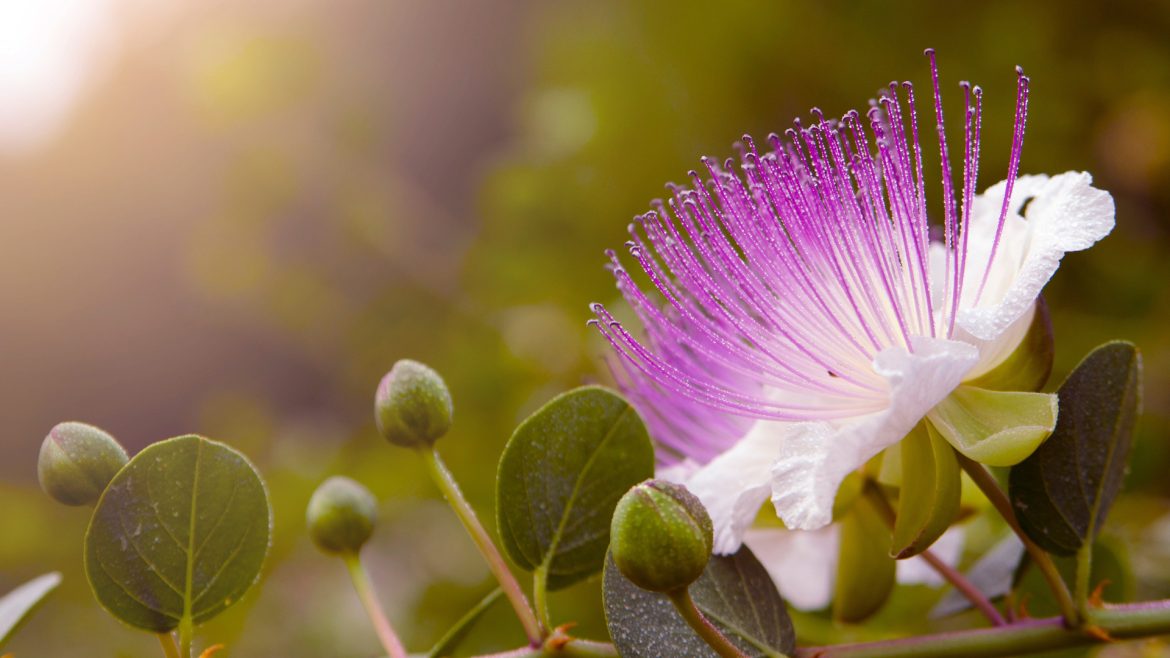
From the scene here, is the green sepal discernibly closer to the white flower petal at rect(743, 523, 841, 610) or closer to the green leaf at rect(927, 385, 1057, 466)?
the green leaf at rect(927, 385, 1057, 466)

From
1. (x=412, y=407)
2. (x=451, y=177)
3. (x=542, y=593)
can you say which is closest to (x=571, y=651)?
(x=542, y=593)

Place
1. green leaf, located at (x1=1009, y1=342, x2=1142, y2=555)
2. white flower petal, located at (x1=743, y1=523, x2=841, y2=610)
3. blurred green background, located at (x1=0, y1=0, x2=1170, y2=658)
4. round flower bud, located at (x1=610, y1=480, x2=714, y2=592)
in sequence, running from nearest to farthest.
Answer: round flower bud, located at (x1=610, y1=480, x2=714, y2=592) < green leaf, located at (x1=1009, y1=342, x2=1142, y2=555) < white flower petal, located at (x1=743, y1=523, x2=841, y2=610) < blurred green background, located at (x1=0, y1=0, x2=1170, y2=658)

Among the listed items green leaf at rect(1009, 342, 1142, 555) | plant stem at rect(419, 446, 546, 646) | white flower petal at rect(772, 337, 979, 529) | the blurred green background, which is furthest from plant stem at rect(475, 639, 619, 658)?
the blurred green background

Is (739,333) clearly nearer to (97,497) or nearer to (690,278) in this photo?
(690,278)

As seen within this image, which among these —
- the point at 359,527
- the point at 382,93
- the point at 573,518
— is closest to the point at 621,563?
the point at 573,518

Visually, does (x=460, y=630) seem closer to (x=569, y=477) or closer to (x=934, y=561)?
(x=569, y=477)

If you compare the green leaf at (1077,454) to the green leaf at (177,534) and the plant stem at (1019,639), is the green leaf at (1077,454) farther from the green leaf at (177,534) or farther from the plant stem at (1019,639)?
the green leaf at (177,534)

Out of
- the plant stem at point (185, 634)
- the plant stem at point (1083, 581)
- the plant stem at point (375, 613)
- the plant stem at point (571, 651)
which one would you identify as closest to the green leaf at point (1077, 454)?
the plant stem at point (1083, 581)
